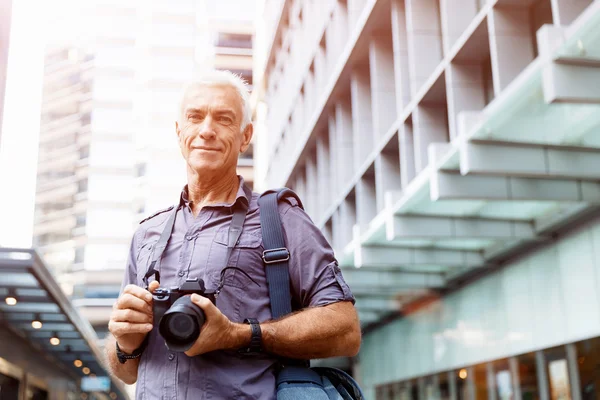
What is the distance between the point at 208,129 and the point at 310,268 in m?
0.58

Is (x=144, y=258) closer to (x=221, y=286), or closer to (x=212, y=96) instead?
(x=221, y=286)

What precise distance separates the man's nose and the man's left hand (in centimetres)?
67

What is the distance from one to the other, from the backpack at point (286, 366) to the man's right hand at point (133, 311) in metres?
0.38

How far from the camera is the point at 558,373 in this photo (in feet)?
38.0

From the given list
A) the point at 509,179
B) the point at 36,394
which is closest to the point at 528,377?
the point at 509,179

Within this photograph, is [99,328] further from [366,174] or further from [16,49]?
[16,49]

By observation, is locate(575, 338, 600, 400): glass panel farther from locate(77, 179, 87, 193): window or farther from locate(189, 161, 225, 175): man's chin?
locate(77, 179, 87, 193): window

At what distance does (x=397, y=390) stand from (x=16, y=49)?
13.3 metres

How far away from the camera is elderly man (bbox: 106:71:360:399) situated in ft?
7.90

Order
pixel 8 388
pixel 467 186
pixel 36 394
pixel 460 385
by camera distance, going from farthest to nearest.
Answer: pixel 36 394 → pixel 8 388 → pixel 460 385 → pixel 467 186

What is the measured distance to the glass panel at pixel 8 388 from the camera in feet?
59.0

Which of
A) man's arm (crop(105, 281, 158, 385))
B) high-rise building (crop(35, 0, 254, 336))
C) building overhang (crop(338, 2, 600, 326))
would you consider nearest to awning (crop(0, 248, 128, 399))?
building overhang (crop(338, 2, 600, 326))

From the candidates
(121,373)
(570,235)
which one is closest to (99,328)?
(570,235)

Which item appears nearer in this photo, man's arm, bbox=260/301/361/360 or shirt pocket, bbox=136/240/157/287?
man's arm, bbox=260/301/361/360
